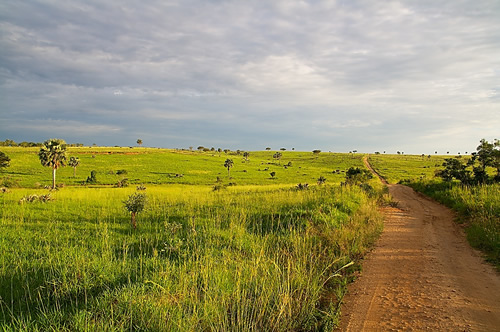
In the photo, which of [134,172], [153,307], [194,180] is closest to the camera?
[153,307]

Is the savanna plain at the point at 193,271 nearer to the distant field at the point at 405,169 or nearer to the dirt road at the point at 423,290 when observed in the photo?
the dirt road at the point at 423,290

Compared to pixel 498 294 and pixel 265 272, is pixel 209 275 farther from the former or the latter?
pixel 498 294

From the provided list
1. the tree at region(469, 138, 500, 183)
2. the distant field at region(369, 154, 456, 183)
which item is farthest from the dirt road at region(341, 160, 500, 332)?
the distant field at region(369, 154, 456, 183)

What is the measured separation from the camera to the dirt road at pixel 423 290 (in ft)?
15.6

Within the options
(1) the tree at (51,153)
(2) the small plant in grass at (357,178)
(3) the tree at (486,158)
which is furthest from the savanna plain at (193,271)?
(1) the tree at (51,153)

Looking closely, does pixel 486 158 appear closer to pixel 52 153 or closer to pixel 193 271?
pixel 193 271

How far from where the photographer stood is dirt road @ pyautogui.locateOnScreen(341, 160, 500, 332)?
15.6 feet

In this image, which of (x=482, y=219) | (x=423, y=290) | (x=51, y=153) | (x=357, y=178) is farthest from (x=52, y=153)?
(x=482, y=219)

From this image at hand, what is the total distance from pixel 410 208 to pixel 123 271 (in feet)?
55.6

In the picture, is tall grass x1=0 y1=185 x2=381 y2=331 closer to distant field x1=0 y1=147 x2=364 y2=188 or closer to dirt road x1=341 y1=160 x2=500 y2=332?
dirt road x1=341 y1=160 x2=500 y2=332

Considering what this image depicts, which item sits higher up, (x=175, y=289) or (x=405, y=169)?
(x=405, y=169)

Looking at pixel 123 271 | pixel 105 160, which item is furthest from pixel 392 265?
pixel 105 160

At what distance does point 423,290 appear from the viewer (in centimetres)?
588

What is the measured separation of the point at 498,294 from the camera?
5602 mm
